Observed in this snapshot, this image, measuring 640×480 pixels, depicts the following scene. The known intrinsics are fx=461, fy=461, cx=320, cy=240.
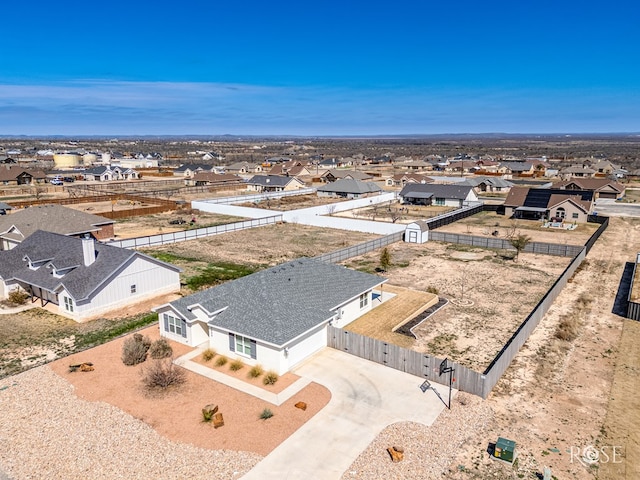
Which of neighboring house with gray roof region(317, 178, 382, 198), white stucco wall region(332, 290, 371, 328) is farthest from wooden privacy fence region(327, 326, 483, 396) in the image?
neighboring house with gray roof region(317, 178, 382, 198)

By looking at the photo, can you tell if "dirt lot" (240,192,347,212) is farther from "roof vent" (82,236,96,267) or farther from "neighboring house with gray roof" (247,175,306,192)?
"roof vent" (82,236,96,267)

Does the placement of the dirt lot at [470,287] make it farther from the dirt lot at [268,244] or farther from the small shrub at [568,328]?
the dirt lot at [268,244]

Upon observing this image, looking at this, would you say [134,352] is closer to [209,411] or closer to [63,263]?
[209,411]

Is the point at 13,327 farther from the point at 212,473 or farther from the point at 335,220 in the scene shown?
the point at 335,220

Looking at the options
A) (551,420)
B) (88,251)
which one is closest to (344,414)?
(551,420)

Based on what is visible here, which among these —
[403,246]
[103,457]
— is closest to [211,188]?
[403,246]

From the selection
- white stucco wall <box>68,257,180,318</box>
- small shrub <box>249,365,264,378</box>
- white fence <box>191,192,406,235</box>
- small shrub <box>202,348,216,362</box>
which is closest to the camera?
small shrub <box>249,365,264,378</box>

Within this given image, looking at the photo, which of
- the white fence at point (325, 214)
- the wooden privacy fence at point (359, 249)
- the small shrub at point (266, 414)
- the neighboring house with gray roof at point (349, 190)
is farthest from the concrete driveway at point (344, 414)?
the neighboring house with gray roof at point (349, 190)
